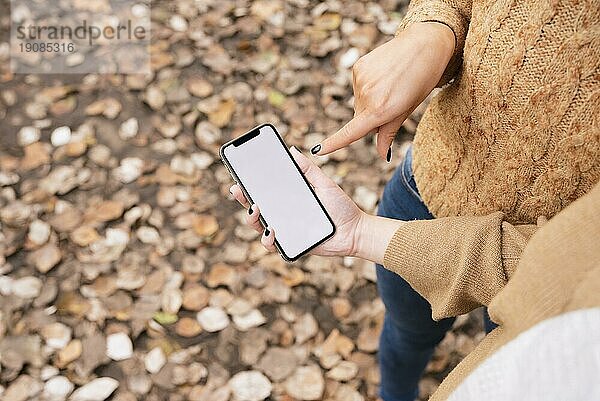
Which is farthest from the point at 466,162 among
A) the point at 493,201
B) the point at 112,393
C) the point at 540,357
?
the point at 112,393

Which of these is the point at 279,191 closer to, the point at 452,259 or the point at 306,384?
the point at 452,259

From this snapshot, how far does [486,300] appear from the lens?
89 centimetres

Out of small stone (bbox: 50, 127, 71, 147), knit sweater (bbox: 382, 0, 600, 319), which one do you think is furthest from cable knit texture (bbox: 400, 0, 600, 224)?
small stone (bbox: 50, 127, 71, 147)

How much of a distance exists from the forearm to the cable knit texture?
0.15 metres

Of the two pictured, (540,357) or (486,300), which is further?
(486,300)

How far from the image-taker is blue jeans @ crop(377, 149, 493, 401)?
1.21 m

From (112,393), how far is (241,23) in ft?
4.86

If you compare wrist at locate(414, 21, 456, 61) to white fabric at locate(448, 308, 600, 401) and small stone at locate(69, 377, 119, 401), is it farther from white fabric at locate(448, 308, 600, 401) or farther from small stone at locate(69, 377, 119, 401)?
small stone at locate(69, 377, 119, 401)

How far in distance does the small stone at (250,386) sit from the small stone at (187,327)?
0.18 m

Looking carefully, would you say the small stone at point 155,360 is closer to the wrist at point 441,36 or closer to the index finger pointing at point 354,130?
the index finger pointing at point 354,130

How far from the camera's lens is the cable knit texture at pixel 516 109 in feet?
2.68

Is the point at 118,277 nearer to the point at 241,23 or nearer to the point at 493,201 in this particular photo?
the point at 241,23

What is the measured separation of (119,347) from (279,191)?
981 millimetres

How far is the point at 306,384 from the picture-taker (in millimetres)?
1896
